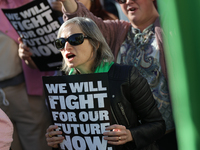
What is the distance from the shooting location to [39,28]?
208 cm

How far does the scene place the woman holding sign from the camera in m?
1.38

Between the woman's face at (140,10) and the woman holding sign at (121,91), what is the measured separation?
467mm

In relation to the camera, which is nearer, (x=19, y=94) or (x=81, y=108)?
(x=81, y=108)

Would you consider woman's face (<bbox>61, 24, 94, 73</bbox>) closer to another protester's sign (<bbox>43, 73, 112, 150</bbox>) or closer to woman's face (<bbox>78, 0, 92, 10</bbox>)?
another protester's sign (<bbox>43, 73, 112, 150</bbox>)

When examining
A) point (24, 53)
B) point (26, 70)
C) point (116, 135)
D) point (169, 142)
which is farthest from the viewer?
point (26, 70)

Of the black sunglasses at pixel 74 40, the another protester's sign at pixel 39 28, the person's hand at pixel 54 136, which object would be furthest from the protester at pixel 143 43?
the person's hand at pixel 54 136

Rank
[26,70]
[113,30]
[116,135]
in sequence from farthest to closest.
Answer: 1. [26,70]
2. [113,30]
3. [116,135]

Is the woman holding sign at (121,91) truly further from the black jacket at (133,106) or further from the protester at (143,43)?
the protester at (143,43)

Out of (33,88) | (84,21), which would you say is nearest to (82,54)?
(84,21)

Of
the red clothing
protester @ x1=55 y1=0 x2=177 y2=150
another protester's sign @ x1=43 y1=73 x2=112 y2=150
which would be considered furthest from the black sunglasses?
the red clothing

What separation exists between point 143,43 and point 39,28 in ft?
2.61

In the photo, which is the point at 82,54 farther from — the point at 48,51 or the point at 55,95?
the point at 48,51

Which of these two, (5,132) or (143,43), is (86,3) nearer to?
(143,43)

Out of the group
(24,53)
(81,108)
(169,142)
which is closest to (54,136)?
(81,108)
